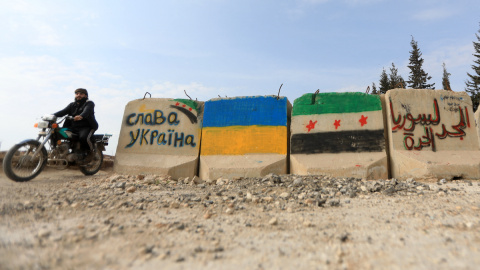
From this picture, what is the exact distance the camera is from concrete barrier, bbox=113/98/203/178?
16.2 ft

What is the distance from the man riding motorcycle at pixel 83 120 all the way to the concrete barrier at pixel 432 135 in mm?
5455

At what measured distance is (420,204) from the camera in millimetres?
2521

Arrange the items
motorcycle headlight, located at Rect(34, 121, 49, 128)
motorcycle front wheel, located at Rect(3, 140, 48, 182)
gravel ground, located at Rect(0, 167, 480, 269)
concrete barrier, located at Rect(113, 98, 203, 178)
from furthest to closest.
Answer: concrete barrier, located at Rect(113, 98, 203, 178)
motorcycle headlight, located at Rect(34, 121, 49, 128)
motorcycle front wheel, located at Rect(3, 140, 48, 182)
gravel ground, located at Rect(0, 167, 480, 269)

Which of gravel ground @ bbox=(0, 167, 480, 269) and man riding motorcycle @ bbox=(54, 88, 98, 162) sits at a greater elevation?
man riding motorcycle @ bbox=(54, 88, 98, 162)

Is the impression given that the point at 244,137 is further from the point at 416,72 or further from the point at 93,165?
the point at 416,72

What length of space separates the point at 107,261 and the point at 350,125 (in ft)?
14.1

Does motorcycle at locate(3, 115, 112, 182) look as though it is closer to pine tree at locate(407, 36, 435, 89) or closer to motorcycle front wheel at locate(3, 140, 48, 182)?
motorcycle front wheel at locate(3, 140, 48, 182)

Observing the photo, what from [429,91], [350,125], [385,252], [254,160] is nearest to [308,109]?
[350,125]

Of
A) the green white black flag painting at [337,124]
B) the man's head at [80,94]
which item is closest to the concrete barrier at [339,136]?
the green white black flag painting at [337,124]

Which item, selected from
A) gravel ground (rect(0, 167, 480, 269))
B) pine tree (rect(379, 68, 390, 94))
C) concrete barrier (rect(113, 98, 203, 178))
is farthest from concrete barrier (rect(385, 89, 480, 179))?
pine tree (rect(379, 68, 390, 94))

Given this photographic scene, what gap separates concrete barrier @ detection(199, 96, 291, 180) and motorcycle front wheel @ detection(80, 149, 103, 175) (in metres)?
2.19

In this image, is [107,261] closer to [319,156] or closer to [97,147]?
[319,156]

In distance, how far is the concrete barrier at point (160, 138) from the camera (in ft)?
16.2

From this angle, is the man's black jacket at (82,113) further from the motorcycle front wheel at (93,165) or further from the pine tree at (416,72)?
the pine tree at (416,72)
